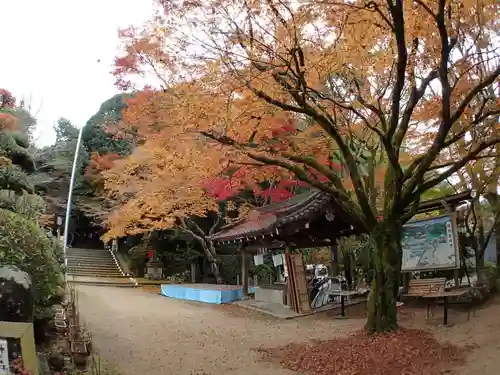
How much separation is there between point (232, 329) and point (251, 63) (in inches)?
270

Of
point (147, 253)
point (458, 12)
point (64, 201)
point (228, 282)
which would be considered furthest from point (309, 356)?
point (64, 201)

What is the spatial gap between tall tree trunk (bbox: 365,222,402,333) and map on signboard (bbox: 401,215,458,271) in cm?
346

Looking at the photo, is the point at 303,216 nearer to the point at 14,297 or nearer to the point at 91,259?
the point at 14,297

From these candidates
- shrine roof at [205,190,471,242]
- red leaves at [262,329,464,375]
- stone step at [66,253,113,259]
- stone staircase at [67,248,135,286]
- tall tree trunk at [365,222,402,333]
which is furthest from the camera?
stone step at [66,253,113,259]

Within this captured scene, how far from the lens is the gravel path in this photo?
8047 millimetres

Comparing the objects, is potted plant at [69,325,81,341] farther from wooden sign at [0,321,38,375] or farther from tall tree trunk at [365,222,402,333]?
tall tree trunk at [365,222,402,333]

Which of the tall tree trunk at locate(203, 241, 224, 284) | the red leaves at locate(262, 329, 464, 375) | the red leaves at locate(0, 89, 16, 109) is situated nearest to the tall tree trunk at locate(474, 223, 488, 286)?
the red leaves at locate(262, 329, 464, 375)

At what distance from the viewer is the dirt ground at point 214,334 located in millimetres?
7875

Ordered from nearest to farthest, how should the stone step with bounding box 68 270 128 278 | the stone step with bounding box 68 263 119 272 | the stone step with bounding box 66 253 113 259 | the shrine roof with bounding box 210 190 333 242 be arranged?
1. the shrine roof with bounding box 210 190 333 242
2. the stone step with bounding box 68 270 128 278
3. the stone step with bounding box 68 263 119 272
4. the stone step with bounding box 66 253 113 259

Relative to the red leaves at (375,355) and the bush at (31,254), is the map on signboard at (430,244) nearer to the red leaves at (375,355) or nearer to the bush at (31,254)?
the red leaves at (375,355)

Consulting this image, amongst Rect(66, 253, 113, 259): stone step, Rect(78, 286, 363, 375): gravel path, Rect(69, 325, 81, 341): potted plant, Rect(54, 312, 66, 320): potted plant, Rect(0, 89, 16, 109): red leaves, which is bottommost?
Rect(78, 286, 363, 375): gravel path

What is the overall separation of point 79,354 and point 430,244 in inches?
375

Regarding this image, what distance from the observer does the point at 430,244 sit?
12422mm

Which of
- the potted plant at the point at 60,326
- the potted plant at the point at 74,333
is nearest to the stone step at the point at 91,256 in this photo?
the potted plant at the point at 60,326
